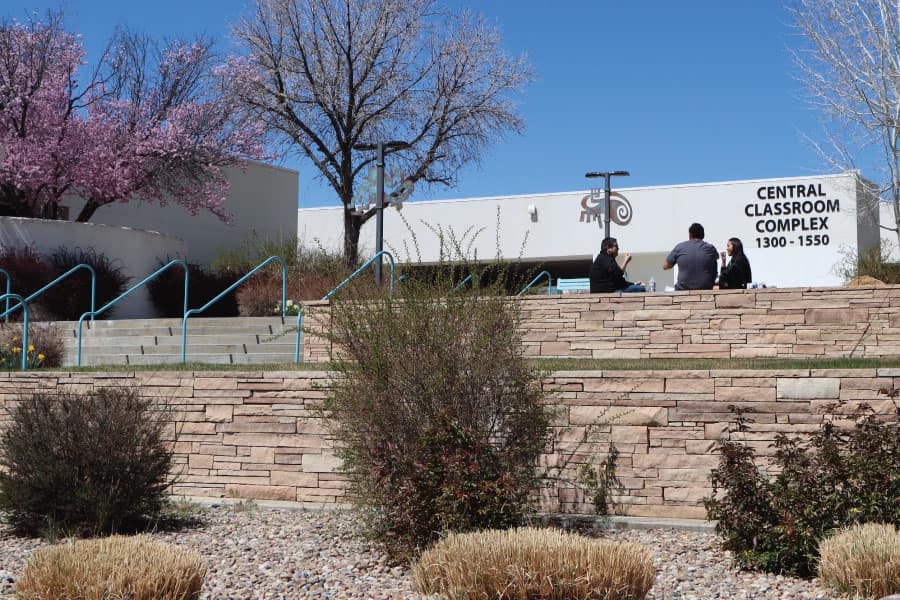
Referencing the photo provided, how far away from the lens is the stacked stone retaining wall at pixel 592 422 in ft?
24.5

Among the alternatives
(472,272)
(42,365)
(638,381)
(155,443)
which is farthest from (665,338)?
(42,365)

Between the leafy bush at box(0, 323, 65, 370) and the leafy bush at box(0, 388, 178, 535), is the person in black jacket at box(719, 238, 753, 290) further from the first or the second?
the leafy bush at box(0, 323, 65, 370)

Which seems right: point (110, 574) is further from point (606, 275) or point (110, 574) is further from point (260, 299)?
point (260, 299)

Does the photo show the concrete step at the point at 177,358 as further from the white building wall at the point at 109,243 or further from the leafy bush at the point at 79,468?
the leafy bush at the point at 79,468

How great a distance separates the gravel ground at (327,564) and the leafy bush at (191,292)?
14513 millimetres

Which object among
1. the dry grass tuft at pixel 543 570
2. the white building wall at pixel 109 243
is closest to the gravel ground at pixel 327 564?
the dry grass tuft at pixel 543 570

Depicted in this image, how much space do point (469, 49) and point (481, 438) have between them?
19.3 meters

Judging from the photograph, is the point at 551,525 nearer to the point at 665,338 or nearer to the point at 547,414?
the point at 547,414

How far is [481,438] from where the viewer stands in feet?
23.1

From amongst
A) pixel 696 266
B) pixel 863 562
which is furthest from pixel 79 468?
pixel 696 266

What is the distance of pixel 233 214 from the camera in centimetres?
2747

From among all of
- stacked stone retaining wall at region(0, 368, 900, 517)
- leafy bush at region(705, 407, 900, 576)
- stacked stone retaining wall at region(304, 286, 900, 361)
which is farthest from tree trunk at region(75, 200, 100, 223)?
leafy bush at region(705, 407, 900, 576)

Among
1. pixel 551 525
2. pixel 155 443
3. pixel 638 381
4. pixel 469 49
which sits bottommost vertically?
pixel 551 525

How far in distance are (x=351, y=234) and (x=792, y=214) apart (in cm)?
1453
